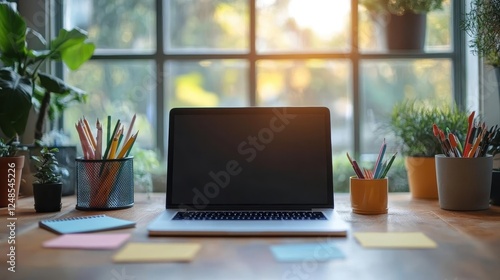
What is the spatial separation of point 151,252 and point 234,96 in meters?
0.96

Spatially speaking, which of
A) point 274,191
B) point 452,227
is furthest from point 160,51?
point 452,227

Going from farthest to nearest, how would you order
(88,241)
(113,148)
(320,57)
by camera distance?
1. (320,57)
2. (113,148)
3. (88,241)

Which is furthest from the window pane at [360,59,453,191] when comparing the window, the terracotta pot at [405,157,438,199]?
the terracotta pot at [405,157,438,199]

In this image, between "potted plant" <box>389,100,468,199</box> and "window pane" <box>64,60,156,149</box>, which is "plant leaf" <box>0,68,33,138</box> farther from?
"potted plant" <box>389,100,468,199</box>

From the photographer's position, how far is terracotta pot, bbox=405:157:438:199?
62.8 inches

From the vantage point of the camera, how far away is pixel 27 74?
5.39 ft

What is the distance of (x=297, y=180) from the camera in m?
1.37

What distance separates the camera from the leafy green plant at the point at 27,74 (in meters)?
1.46

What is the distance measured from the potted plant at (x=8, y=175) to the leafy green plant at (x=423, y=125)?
1.13 m

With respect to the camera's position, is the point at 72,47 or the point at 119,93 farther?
the point at 119,93

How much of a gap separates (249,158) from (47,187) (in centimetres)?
53

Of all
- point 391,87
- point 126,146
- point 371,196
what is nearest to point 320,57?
point 391,87

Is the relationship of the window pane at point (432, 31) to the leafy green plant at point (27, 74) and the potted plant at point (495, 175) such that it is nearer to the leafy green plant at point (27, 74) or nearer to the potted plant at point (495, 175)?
the potted plant at point (495, 175)

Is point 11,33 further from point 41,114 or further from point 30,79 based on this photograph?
point 41,114
